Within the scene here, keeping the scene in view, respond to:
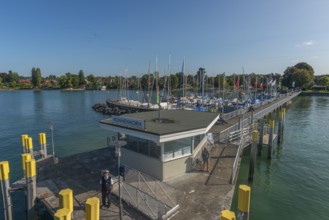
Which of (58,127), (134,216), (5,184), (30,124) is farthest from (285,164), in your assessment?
(30,124)

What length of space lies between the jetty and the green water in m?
3.11

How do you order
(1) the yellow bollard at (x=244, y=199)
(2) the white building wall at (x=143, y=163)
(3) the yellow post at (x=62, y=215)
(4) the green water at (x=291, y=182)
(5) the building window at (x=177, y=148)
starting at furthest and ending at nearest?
(4) the green water at (x=291, y=182), (2) the white building wall at (x=143, y=163), (5) the building window at (x=177, y=148), (1) the yellow bollard at (x=244, y=199), (3) the yellow post at (x=62, y=215)

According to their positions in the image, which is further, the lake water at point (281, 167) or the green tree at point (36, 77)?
the green tree at point (36, 77)

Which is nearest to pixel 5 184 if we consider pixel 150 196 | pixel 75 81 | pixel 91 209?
pixel 91 209

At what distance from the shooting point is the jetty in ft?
35.6

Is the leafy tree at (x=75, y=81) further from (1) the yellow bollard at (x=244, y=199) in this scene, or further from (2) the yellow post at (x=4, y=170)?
(1) the yellow bollard at (x=244, y=199)

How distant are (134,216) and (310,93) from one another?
139 meters

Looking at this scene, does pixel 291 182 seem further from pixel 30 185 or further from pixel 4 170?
pixel 4 170

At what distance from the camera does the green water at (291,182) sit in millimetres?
15117

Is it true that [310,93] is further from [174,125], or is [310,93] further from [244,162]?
[174,125]

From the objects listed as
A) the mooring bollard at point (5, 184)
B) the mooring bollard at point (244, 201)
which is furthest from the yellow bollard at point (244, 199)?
the mooring bollard at point (5, 184)

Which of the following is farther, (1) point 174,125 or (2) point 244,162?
(2) point 244,162

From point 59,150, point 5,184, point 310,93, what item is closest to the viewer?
point 5,184

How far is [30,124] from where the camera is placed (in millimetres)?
47062
